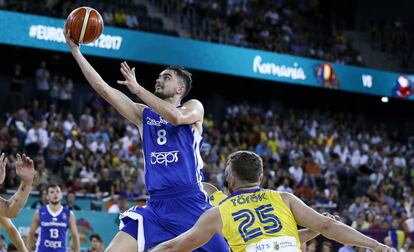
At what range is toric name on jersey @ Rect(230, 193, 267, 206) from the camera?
569cm

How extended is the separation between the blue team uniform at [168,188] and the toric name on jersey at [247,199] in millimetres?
1311

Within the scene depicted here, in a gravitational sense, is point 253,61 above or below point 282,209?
above

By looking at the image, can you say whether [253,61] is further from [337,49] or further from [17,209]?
[17,209]

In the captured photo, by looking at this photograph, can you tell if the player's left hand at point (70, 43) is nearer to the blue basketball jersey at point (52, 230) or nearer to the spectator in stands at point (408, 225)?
the blue basketball jersey at point (52, 230)

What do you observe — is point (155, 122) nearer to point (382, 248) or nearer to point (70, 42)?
point (70, 42)

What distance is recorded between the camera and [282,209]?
225 inches

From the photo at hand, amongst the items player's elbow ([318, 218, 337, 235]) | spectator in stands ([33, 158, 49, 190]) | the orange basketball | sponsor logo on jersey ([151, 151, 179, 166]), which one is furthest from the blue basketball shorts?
spectator in stands ([33, 158, 49, 190])

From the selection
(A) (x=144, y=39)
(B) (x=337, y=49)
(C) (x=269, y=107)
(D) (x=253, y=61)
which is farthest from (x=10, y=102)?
(B) (x=337, y=49)

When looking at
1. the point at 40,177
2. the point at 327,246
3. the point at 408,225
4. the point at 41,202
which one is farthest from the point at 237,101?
the point at 327,246

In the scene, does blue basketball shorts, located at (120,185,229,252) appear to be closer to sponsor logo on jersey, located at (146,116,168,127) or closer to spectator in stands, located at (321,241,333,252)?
sponsor logo on jersey, located at (146,116,168,127)

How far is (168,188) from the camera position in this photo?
7.15 metres

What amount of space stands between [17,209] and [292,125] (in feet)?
66.2

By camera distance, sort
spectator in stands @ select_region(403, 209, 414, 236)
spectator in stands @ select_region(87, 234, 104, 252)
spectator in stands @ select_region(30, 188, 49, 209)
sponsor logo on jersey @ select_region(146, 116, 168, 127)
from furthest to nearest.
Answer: spectator in stands @ select_region(403, 209, 414, 236)
spectator in stands @ select_region(30, 188, 49, 209)
spectator in stands @ select_region(87, 234, 104, 252)
sponsor logo on jersey @ select_region(146, 116, 168, 127)

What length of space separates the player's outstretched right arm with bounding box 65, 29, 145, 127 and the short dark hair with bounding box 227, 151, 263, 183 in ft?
6.33
